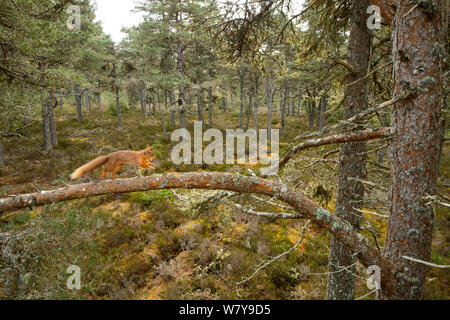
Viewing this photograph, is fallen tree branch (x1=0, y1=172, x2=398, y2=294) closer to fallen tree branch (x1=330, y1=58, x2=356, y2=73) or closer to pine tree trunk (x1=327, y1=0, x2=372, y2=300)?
pine tree trunk (x1=327, y1=0, x2=372, y2=300)

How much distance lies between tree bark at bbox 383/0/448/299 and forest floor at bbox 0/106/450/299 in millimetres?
593

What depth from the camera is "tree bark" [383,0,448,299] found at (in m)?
1.81

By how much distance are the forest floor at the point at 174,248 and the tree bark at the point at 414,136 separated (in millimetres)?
593

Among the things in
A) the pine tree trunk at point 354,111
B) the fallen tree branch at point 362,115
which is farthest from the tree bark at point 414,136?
the pine tree trunk at point 354,111

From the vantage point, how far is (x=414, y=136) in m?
1.90

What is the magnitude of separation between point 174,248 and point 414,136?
6615 mm

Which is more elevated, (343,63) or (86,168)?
(343,63)

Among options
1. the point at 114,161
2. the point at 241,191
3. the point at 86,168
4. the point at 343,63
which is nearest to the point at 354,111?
the point at 343,63

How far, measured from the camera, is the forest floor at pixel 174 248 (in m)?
2.88

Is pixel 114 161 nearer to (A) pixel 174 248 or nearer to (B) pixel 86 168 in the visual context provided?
(B) pixel 86 168

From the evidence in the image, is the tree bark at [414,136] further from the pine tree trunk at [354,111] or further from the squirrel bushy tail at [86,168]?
the squirrel bushy tail at [86,168]

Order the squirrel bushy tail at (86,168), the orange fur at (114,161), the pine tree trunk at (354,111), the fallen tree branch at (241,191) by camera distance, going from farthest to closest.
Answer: the pine tree trunk at (354,111), the orange fur at (114,161), the squirrel bushy tail at (86,168), the fallen tree branch at (241,191)

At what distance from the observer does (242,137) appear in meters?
22.6
